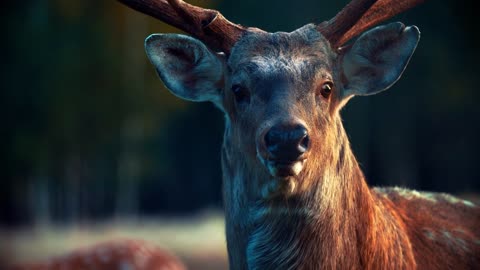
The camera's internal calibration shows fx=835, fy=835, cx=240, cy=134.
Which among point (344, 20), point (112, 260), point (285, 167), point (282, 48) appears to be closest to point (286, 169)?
point (285, 167)

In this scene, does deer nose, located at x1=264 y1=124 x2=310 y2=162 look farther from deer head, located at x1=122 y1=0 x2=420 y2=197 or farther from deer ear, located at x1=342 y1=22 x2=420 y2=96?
deer ear, located at x1=342 y1=22 x2=420 y2=96

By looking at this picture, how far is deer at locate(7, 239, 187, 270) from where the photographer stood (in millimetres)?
8445

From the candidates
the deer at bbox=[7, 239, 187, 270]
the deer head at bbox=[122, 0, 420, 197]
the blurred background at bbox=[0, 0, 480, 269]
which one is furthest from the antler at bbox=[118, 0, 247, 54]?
the blurred background at bbox=[0, 0, 480, 269]

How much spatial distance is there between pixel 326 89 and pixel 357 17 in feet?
1.23

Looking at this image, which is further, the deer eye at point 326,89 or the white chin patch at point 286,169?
the deer eye at point 326,89

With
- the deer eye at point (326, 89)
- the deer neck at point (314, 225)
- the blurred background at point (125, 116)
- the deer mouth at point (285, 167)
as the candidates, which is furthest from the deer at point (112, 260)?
the blurred background at point (125, 116)

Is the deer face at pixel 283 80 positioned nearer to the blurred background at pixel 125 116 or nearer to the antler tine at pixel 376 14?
the antler tine at pixel 376 14

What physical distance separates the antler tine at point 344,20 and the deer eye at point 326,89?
237 millimetres

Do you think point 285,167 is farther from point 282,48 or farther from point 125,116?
point 125,116

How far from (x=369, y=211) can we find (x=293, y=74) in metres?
0.70

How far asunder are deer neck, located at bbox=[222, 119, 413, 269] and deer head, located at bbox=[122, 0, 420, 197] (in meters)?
0.06

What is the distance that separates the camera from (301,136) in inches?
130

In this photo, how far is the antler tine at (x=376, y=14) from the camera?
393cm

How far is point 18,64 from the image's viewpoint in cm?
2719
